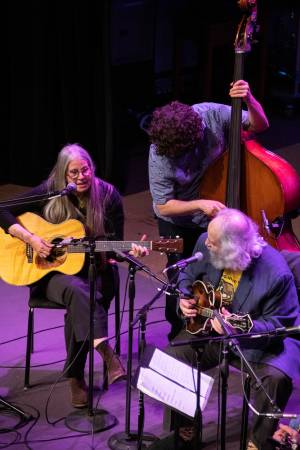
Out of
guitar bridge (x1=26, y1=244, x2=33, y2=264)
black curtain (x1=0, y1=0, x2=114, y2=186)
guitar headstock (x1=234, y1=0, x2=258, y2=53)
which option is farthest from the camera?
black curtain (x1=0, y1=0, x2=114, y2=186)

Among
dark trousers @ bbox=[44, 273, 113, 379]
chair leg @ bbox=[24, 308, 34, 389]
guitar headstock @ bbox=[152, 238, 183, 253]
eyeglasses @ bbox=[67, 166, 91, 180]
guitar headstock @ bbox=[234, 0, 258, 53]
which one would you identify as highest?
guitar headstock @ bbox=[234, 0, 258, 53]

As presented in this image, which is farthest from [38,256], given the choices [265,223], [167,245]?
[265,223]

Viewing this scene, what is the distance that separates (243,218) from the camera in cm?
413

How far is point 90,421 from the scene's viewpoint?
4.61 m

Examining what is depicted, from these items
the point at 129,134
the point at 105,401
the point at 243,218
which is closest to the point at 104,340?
the point at 105,401

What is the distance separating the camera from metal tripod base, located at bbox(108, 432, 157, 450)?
4355 mm

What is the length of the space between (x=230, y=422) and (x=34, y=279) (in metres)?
1.33

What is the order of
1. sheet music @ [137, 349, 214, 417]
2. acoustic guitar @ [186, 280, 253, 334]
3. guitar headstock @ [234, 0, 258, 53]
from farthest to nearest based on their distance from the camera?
guitar headstock @ [234, 0, 258, 53], acoustic guitar @ [186, 280, 253, 334], sheet music @ [137, 349, 214, 417]

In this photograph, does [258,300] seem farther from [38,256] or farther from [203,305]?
[38,256]

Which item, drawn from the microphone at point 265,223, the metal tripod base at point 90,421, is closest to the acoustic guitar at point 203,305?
the microphone at point 265,223

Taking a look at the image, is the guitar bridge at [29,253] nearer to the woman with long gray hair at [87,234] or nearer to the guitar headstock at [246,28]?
the woman with long gray hair at [87,234]

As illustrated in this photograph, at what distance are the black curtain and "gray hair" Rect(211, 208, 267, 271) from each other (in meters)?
3.92

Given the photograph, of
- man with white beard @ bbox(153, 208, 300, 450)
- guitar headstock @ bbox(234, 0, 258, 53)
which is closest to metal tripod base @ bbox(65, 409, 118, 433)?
man with white beard @ bbox(153, 208, 300, 450)

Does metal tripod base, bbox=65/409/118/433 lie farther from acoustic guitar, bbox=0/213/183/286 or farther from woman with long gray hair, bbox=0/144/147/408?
acoustic guitar, bbox=0/213/183/286
